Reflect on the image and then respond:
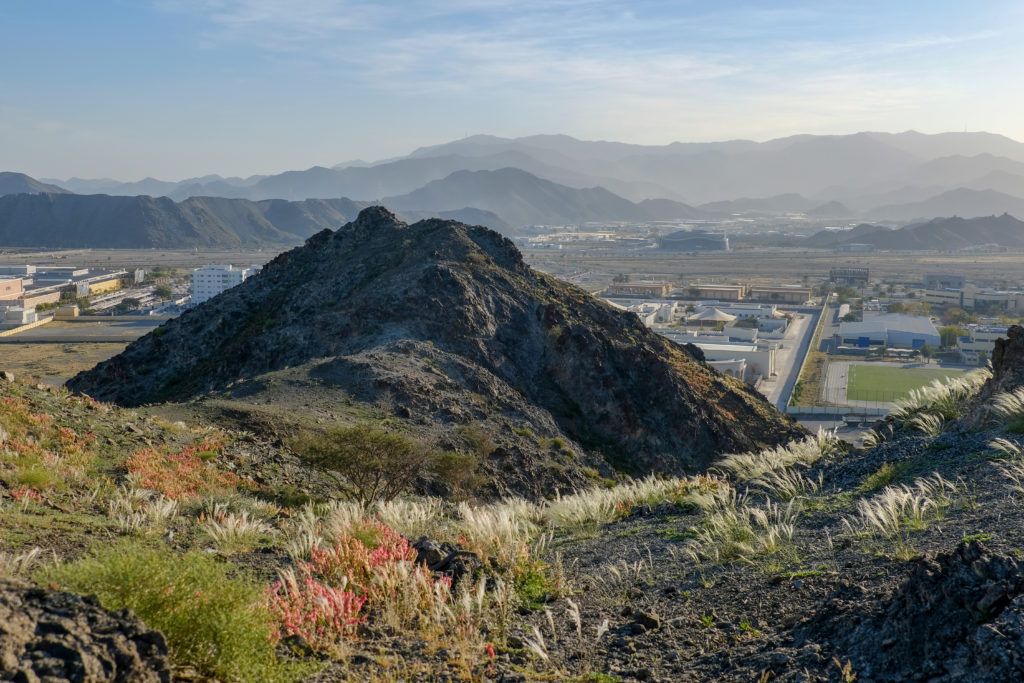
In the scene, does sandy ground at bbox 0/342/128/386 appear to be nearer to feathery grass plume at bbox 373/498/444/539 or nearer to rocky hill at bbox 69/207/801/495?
rocky hill at bbox 69/207/801/495

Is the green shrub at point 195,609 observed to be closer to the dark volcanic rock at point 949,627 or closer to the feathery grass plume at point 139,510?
the dark volcanic rock at point 949,627

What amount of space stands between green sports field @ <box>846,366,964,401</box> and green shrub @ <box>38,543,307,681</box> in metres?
49.4

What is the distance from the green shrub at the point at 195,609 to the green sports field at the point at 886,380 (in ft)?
162

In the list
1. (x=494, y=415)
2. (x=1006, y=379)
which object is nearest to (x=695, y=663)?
(x=1006, y=379)

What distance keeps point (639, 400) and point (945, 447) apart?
18.1 metres

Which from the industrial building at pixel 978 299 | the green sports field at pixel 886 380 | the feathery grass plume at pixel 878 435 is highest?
the feathery grass plume at pixel 878 435

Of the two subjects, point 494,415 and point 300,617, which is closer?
point 300,617

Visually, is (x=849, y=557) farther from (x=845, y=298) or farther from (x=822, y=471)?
(x=845, y=298)

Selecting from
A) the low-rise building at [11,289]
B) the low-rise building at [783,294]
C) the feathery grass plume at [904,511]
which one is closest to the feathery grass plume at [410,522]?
the feathery grass plume at [904,511]

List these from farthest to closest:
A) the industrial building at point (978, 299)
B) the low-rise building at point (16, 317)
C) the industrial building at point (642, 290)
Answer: the industrial building at point (642, 290) → the industrial building at point (978, 299) → the low-rise building at point (16, 317)

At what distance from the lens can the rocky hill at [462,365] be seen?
20.4 meters

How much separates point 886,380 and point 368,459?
164 feet

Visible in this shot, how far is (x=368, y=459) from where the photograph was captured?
14.1 meters

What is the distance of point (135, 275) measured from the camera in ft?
384
